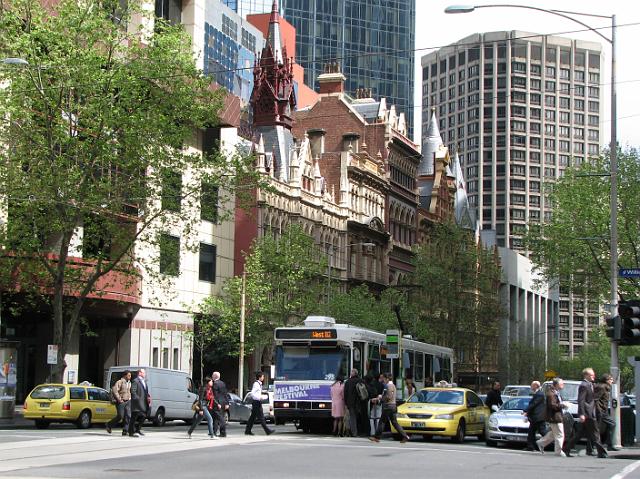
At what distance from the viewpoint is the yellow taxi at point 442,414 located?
92.0 feet

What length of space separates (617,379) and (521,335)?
95.0 metres

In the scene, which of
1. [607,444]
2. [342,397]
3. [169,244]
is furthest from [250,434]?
[169,244]

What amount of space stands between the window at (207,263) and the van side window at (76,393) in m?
25.0

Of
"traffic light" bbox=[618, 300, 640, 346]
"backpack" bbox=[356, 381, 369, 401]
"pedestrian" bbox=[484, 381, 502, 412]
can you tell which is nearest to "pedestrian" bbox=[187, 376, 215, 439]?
"backpack" bbox=[356, 381, 369, 401]

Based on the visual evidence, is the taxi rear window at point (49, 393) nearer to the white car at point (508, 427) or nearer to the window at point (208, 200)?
the window at point (208, 200)

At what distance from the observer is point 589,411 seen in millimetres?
23594

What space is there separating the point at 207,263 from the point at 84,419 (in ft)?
86.4

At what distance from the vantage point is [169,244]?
39500 mm

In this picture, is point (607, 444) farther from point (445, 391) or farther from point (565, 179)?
point (565, 179)

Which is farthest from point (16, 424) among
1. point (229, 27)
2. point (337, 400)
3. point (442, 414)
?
point (229, 27)

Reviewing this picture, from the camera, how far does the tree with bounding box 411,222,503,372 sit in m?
70.2

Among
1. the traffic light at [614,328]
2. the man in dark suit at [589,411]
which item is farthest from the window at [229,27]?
the man in dark suit at [589,411]

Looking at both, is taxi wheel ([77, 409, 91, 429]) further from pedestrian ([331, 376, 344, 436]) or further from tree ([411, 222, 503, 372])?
tree ([411, 222, 503, 372])

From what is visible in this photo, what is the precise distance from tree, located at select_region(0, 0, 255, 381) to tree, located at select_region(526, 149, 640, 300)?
26264 millimetres
